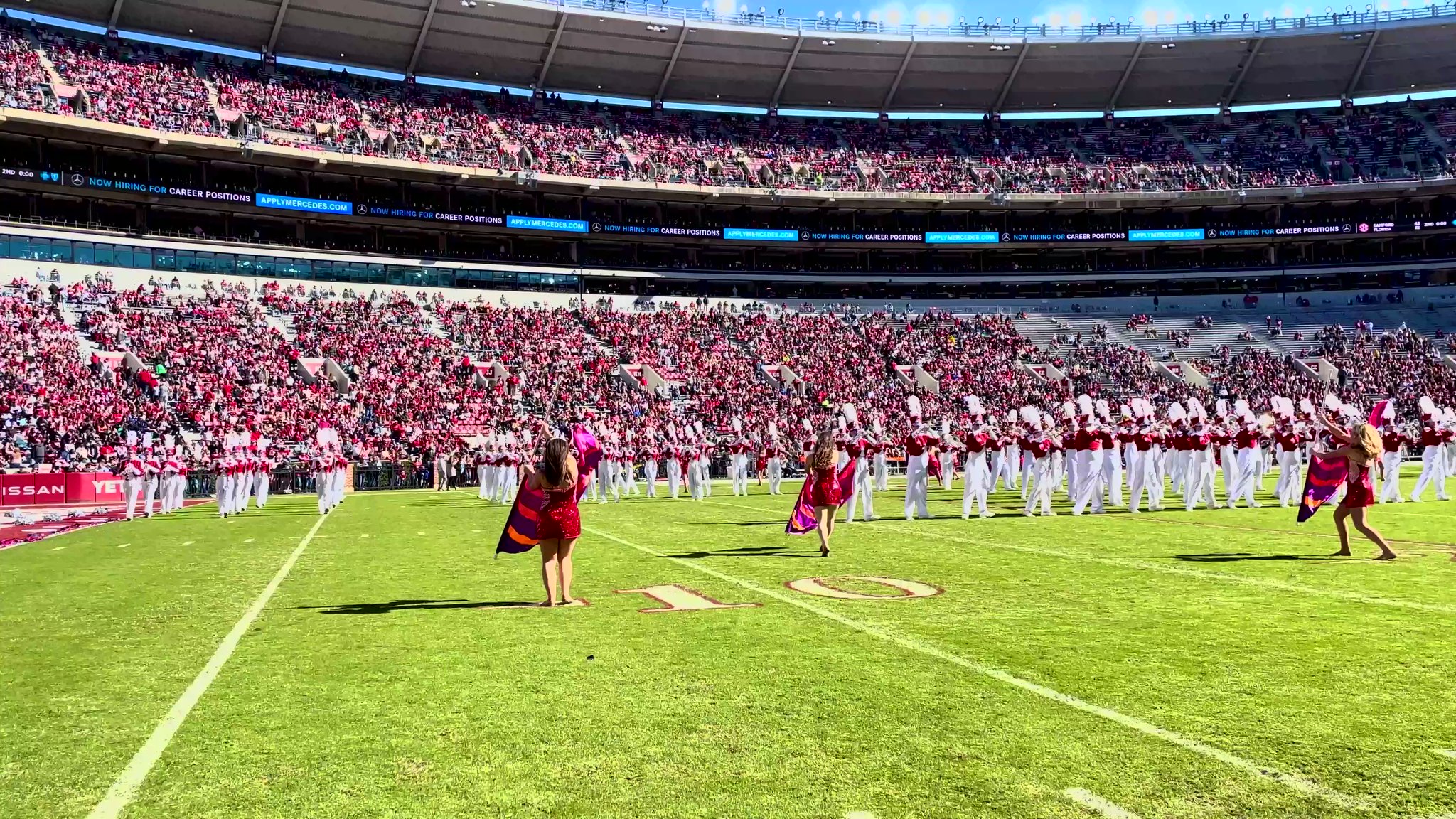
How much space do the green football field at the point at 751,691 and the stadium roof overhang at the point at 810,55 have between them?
4414 centimetres

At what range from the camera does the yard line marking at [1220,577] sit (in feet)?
25.2

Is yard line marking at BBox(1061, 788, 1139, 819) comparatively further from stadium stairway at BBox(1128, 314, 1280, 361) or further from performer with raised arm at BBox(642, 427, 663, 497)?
→ stadium stairway at BBox(1128, 314, 1280, 361)

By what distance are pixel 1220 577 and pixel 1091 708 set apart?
5142 mm

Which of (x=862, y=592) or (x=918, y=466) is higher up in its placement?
(x=918, y=466)

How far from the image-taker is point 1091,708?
5.00m

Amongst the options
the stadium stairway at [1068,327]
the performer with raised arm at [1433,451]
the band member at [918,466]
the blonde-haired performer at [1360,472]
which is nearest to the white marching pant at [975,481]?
the band member at [918,466]

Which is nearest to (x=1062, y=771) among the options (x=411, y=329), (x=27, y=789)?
(x=27, y=789)

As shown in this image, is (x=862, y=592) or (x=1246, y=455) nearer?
(x=862, y=592)

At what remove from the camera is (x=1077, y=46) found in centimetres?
5594

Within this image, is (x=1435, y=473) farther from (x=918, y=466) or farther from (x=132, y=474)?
(x=132, y=474)

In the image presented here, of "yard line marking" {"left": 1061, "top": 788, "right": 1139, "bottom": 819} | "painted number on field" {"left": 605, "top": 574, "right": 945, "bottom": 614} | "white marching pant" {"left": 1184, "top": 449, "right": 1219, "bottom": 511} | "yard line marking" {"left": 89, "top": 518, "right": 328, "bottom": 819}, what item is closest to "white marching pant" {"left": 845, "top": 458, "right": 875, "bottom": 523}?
"white marching pant" {"left": 1184, "top": 449, "right": 1219, "bottom": 511}

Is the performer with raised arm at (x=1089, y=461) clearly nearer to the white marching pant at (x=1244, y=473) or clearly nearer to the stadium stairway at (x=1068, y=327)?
the white marching pant at (x=1244, y=473)

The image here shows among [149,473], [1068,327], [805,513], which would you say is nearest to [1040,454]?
[805,513]

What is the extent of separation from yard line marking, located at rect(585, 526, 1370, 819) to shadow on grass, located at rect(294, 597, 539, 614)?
2.04 m
